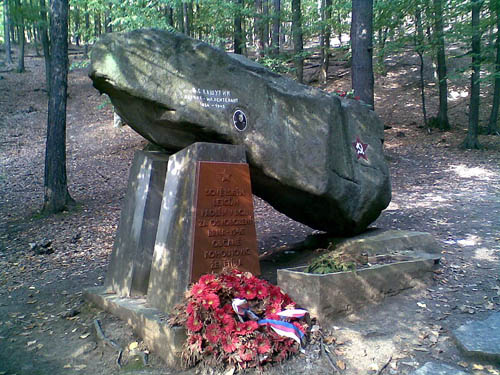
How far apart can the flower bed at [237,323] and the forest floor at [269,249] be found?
196 millimetres

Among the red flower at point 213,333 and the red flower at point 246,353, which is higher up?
the red flower at point 213,333

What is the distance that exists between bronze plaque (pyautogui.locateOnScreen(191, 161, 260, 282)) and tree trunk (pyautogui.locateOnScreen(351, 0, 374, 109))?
6692 mm

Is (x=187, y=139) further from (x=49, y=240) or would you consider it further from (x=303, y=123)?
(x=49, y=240)

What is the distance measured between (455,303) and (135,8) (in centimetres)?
966

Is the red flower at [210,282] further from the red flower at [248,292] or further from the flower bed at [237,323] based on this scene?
the red flower at [248,292]

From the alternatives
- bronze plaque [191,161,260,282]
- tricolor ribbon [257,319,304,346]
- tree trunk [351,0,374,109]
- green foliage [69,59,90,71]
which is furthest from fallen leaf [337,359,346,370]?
green foliage [69,59,90,71]

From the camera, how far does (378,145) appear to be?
20.5ft

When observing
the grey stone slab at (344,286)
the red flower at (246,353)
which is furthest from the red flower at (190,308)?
the grey stone slab at (344,286)

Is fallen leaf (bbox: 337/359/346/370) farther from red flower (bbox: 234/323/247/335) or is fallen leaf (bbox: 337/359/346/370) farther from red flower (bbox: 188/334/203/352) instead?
red flower (bbox: 188/334/203/352)

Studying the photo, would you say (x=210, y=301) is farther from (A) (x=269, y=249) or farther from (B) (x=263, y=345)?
(A) (x=269, y=249)

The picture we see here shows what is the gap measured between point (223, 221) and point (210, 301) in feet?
3.51

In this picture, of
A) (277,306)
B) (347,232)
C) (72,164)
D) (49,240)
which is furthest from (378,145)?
(72,164)

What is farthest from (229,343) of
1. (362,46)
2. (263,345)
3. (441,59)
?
(441,59)

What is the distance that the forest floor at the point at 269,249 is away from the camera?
3.84 m
